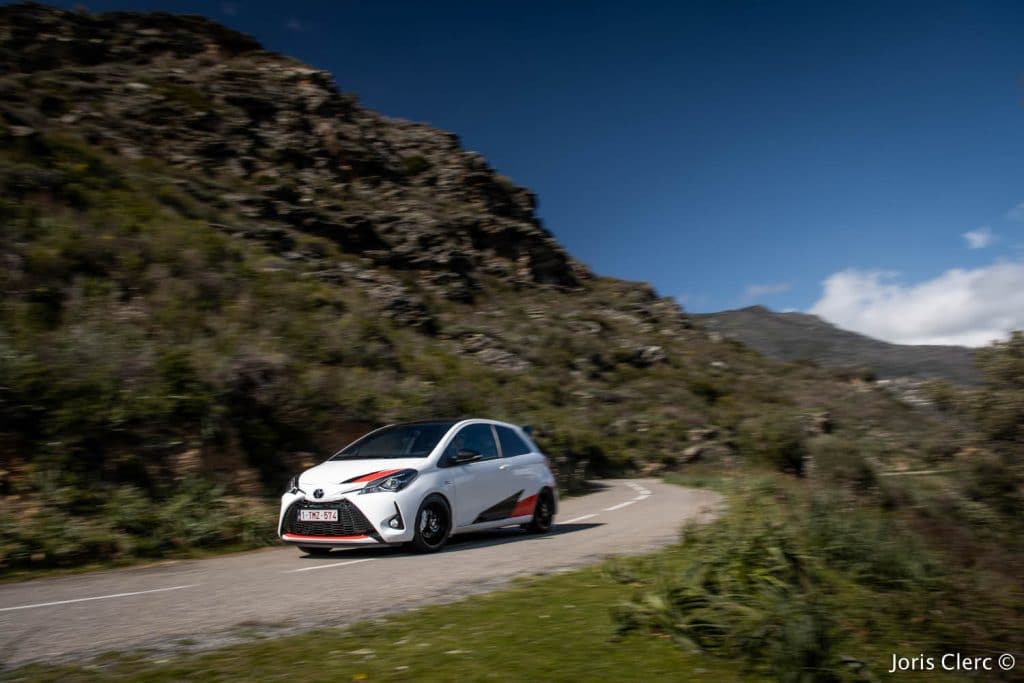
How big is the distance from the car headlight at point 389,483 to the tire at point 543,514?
2951 millimetres

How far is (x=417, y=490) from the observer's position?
986 centimetres

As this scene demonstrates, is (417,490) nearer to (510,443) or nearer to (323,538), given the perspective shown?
(323,538)

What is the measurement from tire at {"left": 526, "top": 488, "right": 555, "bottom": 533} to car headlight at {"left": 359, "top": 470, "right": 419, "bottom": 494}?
2951 mm

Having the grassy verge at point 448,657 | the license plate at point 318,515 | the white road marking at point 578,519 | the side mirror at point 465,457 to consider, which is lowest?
the white road marking at point 578,519

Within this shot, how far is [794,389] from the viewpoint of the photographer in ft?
179

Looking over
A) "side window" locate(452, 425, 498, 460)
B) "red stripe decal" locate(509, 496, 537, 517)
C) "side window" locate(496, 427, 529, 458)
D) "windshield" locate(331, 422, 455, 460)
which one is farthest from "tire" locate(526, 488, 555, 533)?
"windshield" locate(331, 422, 455, 460)

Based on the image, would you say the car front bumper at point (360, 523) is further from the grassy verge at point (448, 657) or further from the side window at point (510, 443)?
the grassy verge at point (448, 657)

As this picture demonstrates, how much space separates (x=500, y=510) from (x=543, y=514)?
1181 millimetres

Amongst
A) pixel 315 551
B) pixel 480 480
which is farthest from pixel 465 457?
Result: pixel 315 551

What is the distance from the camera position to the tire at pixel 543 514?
40.6 ft

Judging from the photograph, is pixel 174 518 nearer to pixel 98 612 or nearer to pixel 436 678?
pixel 98 612

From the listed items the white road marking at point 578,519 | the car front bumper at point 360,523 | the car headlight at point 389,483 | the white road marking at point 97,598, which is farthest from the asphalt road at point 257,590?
the white road marking at point 578,519

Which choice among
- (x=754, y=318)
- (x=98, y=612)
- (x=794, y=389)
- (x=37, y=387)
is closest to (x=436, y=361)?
(x=37, y=387)

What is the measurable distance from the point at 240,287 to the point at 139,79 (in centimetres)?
2934
